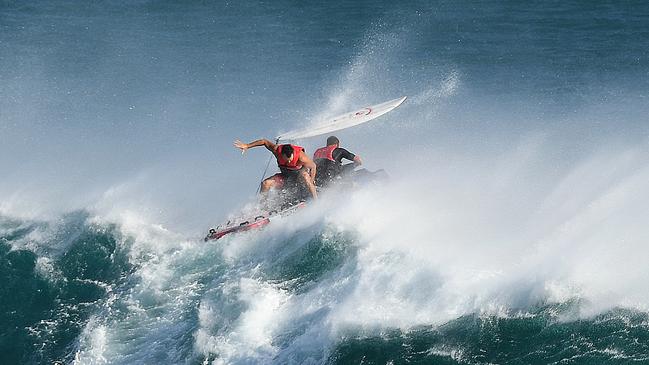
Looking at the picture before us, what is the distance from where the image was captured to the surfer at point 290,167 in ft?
84.1

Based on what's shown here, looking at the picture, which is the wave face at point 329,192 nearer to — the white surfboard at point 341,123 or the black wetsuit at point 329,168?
the black wetsuit at point 329,168

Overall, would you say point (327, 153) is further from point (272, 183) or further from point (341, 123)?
point (341, 123)

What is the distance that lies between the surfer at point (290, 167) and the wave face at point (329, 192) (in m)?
1.03

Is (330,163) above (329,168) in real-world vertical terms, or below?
above

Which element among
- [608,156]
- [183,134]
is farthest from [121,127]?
[608,156]

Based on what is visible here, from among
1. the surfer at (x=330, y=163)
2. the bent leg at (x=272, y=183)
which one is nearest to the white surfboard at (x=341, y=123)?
the surfer at (x=330, y=163)

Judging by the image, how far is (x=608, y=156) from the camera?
32.4 m

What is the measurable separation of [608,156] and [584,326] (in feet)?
44.9

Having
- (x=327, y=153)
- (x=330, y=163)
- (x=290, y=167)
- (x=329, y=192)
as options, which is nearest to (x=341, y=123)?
(x=327, y=153)

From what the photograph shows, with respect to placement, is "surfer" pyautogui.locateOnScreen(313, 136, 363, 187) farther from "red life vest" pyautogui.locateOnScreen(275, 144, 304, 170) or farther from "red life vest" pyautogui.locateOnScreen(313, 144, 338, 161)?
"red life vest" pyautogui.locateOnScreen(275, 144, 304, 170)

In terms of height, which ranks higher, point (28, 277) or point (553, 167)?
point (28, 277)

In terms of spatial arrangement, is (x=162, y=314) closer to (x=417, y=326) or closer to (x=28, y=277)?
(x=28, y=277)

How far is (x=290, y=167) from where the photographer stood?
85.1 feet

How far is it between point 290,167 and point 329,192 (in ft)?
5.33
